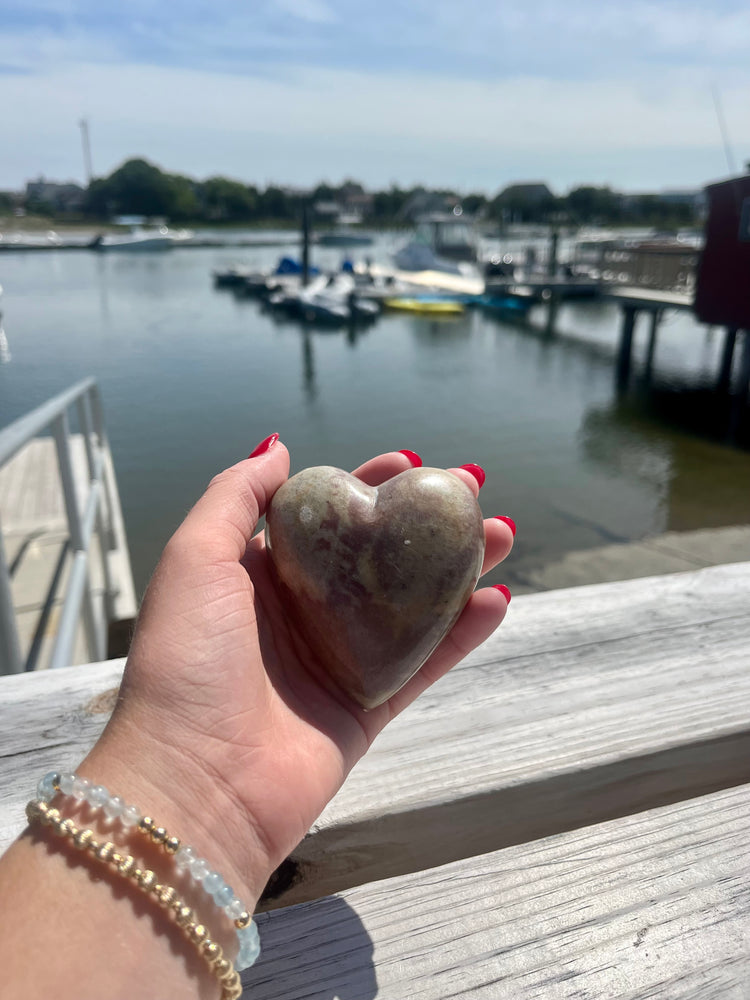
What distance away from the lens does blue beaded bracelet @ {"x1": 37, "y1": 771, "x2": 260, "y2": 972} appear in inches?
36.4

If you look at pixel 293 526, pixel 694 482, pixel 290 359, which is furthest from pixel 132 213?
pixel 293 526

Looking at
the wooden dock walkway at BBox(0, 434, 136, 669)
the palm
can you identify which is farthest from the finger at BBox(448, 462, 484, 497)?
the wooden dock walkway at BBox(0, 434, 136, 669)

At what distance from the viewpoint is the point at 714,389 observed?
23.7m

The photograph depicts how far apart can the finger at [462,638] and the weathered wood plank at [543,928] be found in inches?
13.3

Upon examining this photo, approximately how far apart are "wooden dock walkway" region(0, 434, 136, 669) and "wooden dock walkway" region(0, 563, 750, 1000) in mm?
3929

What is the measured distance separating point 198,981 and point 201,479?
14.6m

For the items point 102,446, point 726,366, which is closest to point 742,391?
point 726,366

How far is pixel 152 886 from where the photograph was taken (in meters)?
0.89

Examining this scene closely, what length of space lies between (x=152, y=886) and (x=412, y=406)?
2102cm

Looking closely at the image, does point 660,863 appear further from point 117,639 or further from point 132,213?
point 132,213

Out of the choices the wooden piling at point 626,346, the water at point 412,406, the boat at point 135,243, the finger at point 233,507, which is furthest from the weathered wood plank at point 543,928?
the boat at point 135,243

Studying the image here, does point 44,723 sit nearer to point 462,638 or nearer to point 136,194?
point 462,638

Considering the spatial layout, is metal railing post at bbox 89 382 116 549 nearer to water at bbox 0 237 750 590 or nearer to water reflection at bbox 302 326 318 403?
water at bbox 0 237 750 590

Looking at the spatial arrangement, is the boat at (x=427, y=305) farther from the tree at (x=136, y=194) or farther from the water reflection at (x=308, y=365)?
the tree at (x=136, y=194)
